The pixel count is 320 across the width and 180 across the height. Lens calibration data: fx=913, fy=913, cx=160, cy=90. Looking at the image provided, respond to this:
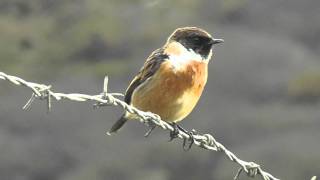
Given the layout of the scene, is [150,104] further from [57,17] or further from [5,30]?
[57,17]

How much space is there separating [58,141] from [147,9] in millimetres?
7497

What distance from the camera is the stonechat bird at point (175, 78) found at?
573cm

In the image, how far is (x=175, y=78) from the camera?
5.73 meters

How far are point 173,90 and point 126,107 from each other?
57.9 inches

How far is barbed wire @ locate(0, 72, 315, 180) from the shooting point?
3.80 m

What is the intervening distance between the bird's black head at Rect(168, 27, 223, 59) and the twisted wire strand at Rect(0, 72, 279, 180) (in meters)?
0.72

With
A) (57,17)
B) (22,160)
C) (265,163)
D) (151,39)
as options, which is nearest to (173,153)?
(265,163)

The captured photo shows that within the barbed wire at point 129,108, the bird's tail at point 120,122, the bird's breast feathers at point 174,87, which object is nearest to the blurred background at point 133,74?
the bird's tail at point 120,122

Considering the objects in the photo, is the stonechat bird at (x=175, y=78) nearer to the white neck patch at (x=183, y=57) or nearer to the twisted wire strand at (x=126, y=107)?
the white neck patch at (x=183, y=57)

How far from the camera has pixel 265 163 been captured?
1330cm

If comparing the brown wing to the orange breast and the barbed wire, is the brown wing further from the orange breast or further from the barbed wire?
the barbed wire

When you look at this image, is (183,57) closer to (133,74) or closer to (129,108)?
(129,108)

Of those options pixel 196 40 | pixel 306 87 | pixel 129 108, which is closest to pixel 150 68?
pixel 196 40

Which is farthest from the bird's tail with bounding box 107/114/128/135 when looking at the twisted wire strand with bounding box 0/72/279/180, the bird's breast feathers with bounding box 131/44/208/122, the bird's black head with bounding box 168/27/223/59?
the twisted wire strand with bounding box 0/72/279/180
